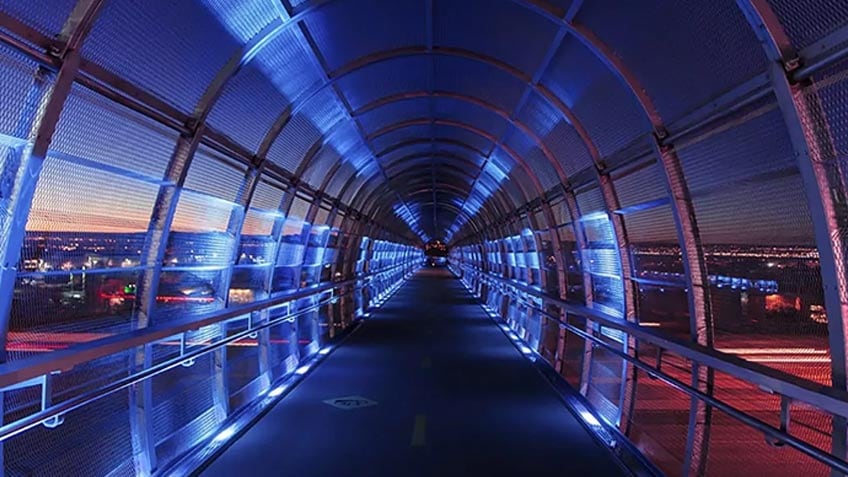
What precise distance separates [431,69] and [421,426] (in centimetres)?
582

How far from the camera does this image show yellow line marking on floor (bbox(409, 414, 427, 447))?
5887 mm

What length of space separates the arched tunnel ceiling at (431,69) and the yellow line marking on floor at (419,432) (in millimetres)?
3801

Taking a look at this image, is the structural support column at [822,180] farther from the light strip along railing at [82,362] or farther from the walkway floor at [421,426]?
the light strip along railing at [82,362]

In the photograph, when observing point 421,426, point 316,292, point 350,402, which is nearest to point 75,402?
point 421,426

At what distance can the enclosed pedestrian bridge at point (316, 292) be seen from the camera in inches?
158

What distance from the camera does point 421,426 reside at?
255 inches

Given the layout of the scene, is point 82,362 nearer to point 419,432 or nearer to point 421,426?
point 419,432

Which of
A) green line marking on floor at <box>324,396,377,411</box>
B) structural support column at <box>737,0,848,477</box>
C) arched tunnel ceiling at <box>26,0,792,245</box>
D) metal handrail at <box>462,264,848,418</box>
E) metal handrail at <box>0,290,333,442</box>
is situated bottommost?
green line marking on floor at <box>324,396,377,411</box>

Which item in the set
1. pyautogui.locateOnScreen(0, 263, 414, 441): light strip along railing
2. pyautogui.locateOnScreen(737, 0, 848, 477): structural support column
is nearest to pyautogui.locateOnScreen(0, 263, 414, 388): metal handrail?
pyautogui.locateOnScreen(0, 263, 414, 441): light strip along railing

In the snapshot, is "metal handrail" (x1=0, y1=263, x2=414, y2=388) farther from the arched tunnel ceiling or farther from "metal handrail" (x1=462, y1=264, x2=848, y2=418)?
"metal handrail" (x1=462, y1=264, x2=848, y2=418)

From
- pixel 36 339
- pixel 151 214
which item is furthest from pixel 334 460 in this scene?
pixel 151 214

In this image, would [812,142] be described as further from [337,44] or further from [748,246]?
[337,44]

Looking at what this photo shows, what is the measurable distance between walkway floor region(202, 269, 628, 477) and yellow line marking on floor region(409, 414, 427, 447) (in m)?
0.01

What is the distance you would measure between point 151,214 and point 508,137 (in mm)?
8180
